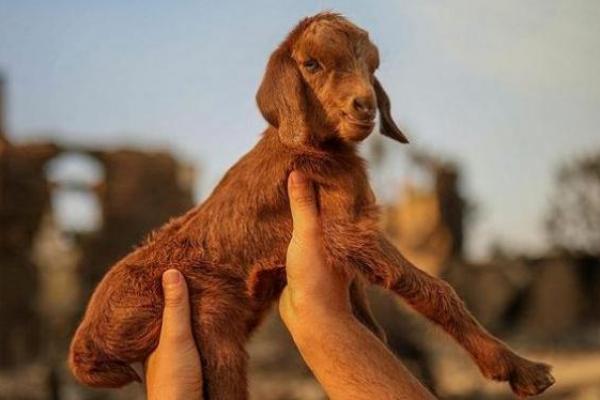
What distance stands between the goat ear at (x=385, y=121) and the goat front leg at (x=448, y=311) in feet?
1.26

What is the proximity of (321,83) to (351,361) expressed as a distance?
0.85 meters

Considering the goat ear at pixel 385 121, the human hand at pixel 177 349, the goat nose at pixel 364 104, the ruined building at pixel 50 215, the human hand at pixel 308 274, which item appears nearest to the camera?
the goat nose at pixel 364 104

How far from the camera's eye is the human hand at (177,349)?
2.44 meters

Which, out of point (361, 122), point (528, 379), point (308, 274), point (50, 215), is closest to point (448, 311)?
point (528, 379)

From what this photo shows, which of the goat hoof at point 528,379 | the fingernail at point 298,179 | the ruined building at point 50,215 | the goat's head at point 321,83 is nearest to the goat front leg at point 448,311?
the goat hoof at point 528,379

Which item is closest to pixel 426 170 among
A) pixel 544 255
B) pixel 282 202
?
pixel 544 255

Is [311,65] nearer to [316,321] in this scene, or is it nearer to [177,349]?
[316,321]

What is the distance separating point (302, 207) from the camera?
254 cm

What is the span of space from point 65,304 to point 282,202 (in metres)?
25.4

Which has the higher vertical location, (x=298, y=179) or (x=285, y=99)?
(x=285, y=99)

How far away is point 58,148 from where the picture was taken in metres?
25.0

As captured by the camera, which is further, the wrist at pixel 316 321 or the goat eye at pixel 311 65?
the wrist at pixel 316 321

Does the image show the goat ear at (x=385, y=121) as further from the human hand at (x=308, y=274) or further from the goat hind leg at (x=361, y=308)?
the goat hind leg at (x=361, y=308)

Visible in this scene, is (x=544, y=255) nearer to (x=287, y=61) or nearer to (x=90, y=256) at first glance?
(x=90, y=256)
